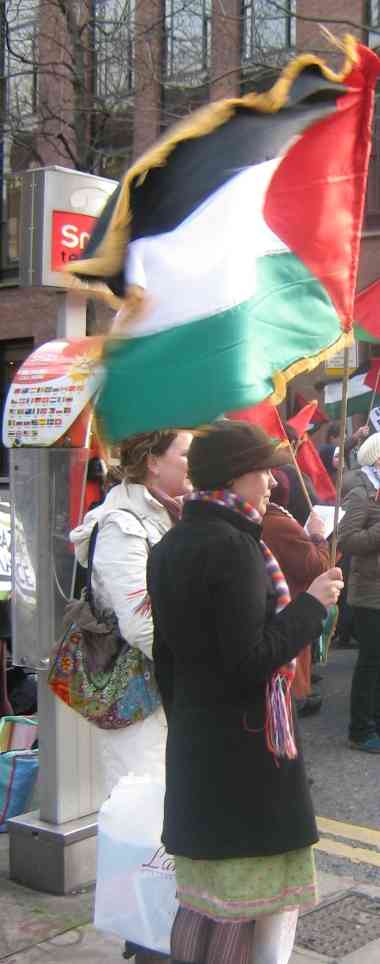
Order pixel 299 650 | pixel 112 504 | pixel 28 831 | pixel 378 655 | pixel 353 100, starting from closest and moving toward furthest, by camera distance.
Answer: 1. pixel 299 650
2. pixel 353 100
3. pixel 112 504
4. pixel 28 831
5. pixel 378 655

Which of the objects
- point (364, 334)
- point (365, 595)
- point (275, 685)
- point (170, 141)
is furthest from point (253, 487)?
point (365, 595)

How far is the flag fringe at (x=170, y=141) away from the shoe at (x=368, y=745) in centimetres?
412

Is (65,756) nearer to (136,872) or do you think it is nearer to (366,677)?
(136,872)

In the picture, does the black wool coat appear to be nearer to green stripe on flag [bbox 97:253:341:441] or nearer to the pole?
green stripe on flag [bbox 97:253:341:441]

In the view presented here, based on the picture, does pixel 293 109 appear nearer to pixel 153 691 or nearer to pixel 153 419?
pixel 153 419

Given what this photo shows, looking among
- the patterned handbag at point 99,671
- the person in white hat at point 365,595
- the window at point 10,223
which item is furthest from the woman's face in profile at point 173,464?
the window at point 10,223

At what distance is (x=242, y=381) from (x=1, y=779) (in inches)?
94.8

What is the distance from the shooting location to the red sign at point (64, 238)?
4.24 m

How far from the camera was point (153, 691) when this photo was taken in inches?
140

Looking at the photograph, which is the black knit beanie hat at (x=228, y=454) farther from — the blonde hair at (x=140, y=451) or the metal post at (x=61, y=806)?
the metal post at (x=61, y=806)

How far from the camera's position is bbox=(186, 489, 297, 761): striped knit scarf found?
2865 mm

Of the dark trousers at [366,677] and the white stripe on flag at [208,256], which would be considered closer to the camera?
the white stripe on flag at [208,256]

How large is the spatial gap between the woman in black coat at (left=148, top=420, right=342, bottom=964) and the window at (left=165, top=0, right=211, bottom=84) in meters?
14.0

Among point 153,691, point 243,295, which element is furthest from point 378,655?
point 243,295
